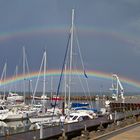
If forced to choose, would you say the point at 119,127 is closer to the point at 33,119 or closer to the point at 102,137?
the point at 102,137

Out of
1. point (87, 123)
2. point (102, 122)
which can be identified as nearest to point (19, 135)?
point (87, 123)

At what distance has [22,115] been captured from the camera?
6519 cm

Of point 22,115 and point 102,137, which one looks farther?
point 22,115

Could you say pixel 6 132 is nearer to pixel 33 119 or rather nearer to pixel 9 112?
pixel 33 119

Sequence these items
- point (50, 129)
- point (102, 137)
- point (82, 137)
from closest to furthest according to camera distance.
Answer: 1. point (50, 129)
2. point (82, 137)
3. point (102, 137)

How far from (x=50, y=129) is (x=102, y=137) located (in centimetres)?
562

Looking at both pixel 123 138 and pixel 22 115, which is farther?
pixel 22 115

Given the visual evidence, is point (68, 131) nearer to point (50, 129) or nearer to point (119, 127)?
point (50, 129)

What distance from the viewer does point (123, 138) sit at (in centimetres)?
2491

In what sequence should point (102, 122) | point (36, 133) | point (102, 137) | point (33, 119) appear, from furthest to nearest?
point (33, 119)
point (102, 122)
point (102, 137)
point (36, 133)

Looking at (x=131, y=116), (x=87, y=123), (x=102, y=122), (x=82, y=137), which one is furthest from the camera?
(x=131, y=116)

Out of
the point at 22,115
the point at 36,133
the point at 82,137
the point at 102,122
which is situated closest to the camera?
the point at 36,133

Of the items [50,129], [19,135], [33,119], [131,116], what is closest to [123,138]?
[50,129]

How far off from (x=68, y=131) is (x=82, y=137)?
118 cm
